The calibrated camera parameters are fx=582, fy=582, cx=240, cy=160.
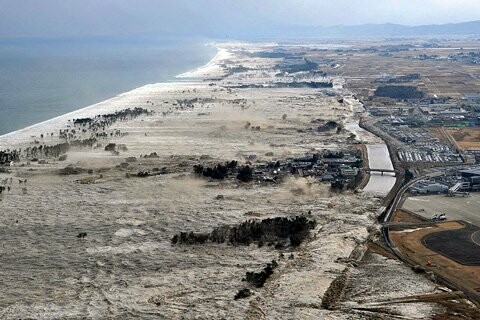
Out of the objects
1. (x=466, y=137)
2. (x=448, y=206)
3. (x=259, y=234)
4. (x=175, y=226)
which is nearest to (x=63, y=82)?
(x=466, y=137)

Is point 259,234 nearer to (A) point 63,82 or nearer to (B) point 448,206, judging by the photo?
(B) point 448,206

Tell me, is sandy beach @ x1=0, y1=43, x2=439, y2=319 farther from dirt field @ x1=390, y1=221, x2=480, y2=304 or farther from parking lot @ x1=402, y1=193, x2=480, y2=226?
parking lot @ x1=402, y1=193, x2=480, y2=226

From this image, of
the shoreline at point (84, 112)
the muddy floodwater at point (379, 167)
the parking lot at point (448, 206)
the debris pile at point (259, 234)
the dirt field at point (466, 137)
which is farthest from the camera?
the shoreline at point (84, 112)

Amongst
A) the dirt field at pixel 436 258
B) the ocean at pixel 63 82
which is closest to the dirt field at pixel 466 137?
the dirt field at pixel 436 258

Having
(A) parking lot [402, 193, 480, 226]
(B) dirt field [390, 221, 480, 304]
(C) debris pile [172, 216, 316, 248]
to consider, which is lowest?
(B) dirt field [390, 221, 480, 304]

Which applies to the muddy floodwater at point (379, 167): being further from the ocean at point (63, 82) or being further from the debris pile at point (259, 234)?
the ocean at point (63, 82)

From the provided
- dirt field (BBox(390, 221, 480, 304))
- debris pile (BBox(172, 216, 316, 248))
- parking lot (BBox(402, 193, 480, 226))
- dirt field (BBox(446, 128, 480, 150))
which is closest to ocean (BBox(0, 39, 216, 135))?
debris pile (BBox(172, 216, 316, 248))

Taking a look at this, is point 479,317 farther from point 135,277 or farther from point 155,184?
point 155,184
